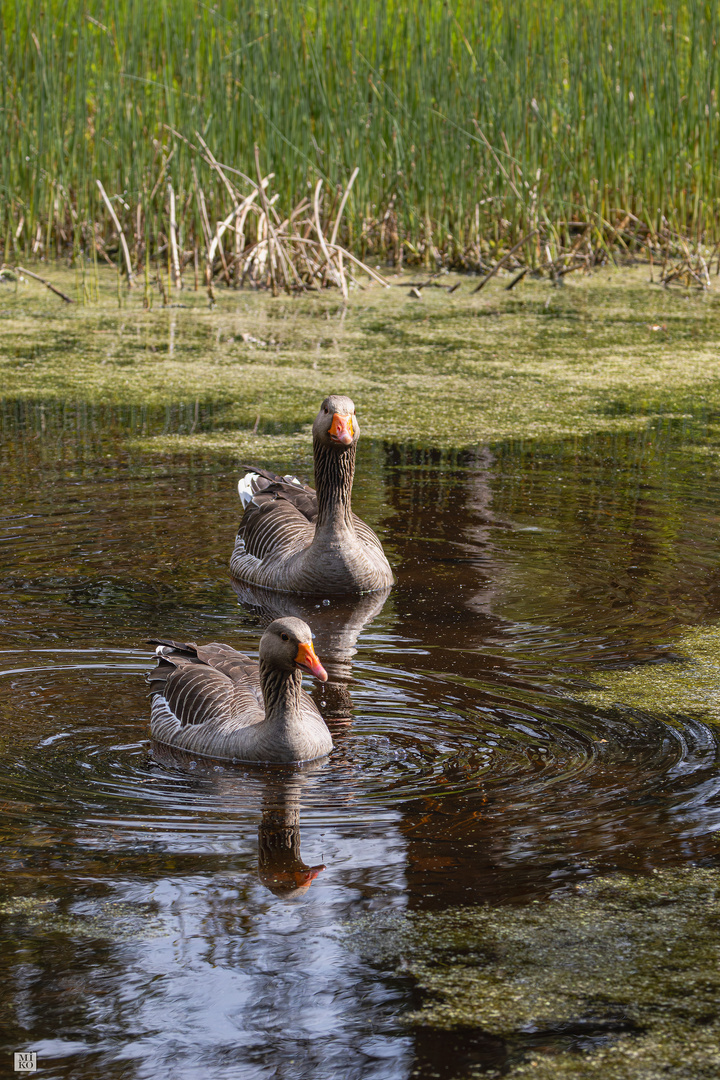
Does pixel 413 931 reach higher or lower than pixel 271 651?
lower

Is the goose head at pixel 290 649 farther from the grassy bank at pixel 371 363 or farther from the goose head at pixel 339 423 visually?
the grassy bank at pixel 371 363

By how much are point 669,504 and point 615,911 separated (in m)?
4.31

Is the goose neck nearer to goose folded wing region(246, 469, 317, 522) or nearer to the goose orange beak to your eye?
goose folded wing region(246, 469, 317, 522)

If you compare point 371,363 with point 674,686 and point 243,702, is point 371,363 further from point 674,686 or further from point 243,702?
point 243,702

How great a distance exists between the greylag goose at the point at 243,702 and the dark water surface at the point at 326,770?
0.11 metres

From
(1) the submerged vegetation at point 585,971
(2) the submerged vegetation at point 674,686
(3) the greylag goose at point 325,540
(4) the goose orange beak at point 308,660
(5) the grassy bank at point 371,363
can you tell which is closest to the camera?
(1) the submerged vegetation at point 585,971

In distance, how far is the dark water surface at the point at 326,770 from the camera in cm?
304

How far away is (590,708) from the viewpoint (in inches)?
190

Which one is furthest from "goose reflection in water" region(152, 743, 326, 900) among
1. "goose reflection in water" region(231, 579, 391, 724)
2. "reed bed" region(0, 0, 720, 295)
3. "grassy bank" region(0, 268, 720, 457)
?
"reed bed" region(0, 0, 720, 295)

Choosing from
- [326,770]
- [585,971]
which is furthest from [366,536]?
[585,971]

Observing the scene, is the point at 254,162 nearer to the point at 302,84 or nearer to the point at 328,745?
the point at 302,84

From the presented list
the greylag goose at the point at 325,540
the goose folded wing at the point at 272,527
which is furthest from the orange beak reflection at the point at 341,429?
the goose folded wing at the point at 272,527

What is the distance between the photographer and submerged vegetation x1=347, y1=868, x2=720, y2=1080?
288cm

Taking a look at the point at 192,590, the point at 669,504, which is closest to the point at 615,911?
the point at 192,590
